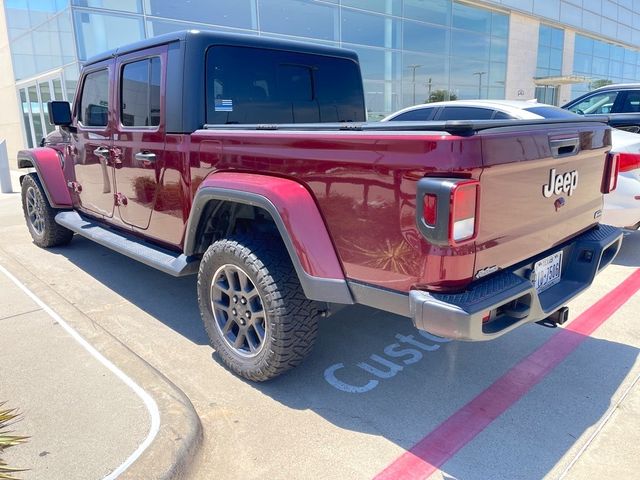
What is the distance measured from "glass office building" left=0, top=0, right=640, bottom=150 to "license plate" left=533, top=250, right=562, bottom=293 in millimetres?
11787

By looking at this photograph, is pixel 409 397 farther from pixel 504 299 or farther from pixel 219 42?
pixel 219 42

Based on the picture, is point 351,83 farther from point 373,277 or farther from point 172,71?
point 373,277

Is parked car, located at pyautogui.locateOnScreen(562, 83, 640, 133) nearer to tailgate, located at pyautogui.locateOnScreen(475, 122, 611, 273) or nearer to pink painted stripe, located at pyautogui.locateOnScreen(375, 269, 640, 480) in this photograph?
pink painted stripe, located at pyautogui.locateOnScreen(375, 269, 640, 480)

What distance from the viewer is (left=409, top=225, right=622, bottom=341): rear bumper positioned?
6.75 ft

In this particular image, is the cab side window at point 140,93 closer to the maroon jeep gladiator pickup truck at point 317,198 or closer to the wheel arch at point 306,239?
the maroon jeep gladiator pickup truck at point 317,198

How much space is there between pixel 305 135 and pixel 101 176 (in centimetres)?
269

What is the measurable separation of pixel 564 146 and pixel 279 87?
6.96 ft

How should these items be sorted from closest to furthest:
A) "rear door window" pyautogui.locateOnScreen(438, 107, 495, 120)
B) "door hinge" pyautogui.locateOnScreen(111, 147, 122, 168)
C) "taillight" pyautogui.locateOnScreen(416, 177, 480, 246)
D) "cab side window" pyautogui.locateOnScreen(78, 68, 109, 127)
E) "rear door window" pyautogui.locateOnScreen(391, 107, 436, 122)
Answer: "taillight" pyautogui.locateOnScreen(416, 177, 480, 246) < "door hinge" pyautogui.locateOnScreen(111, 147, 122, 168) < "cab side window" pyautogui.locateOnScreen(78, 68, 109, 127) < "rear door window" pyautogui.locateOnScreen(438, 107, 495, 120) < "rear door window" pyautogui.locateOnScreen(391, 107, 436, 122)

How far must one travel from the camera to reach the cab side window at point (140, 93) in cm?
352

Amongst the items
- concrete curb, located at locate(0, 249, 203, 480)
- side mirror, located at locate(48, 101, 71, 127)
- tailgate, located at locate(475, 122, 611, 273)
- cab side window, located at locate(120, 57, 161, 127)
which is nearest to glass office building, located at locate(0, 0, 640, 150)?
side mirror, located at locate(48, 101, 71, 127)

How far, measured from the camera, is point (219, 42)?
336cm

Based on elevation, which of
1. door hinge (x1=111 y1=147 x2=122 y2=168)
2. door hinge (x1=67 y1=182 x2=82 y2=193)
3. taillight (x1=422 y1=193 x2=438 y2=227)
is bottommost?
door hinge (x1=67 y1=182 x2=82 y2=193)

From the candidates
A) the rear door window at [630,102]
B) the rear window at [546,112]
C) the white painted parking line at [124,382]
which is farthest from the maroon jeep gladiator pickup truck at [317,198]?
the rear door window at [630,102]

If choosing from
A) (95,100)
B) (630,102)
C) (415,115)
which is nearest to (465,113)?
(415,115)
